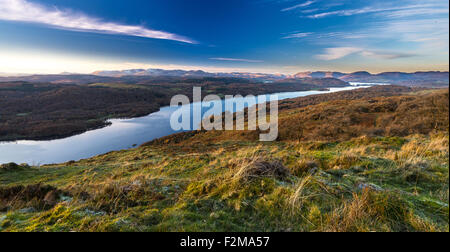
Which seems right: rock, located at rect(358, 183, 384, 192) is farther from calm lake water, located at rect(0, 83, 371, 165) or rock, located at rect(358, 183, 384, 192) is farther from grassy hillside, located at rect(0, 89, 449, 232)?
calm lake water, located at rect(0, 83, 371, 165)

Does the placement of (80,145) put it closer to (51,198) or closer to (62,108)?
(51,198)

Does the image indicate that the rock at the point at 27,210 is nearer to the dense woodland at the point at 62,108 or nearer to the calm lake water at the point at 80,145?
the calm lake water at the point at 80,145

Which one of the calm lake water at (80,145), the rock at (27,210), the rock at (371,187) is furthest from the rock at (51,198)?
the calm lake water at (80,145)

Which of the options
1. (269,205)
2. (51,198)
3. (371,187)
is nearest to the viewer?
(269,205)

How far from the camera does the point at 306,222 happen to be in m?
2.66

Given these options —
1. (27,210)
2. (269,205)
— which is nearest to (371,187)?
(269,205)

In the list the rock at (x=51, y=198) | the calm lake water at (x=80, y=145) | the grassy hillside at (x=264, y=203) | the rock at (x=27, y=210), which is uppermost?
the grassy hillside at (x=264, y=203)

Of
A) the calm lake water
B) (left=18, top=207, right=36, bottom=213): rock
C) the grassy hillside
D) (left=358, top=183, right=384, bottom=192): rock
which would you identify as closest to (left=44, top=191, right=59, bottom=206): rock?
the grassy hillside
